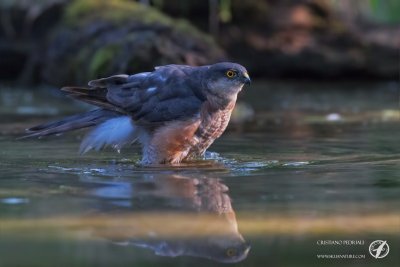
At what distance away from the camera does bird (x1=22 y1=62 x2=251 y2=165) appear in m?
6.36

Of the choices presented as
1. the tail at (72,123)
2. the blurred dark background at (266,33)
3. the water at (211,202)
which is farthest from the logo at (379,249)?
the blurred dark background at (266,33)

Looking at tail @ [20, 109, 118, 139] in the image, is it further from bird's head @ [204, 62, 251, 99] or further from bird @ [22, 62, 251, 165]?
bird's head @ [204, 62, 251, 99]

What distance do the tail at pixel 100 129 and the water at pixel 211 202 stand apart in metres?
0.14

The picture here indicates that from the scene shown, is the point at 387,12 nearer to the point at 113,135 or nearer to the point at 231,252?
the point at 113,135

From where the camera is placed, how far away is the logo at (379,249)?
3.56m

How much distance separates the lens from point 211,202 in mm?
4574

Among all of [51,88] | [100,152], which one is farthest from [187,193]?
[51,88]

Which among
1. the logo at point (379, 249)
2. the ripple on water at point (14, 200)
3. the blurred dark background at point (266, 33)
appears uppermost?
the logo at point (379, 249)

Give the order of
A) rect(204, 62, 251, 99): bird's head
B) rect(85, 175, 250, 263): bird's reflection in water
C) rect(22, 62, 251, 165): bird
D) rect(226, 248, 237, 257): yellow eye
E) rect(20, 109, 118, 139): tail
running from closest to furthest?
rect(226, 248, 237, 257): yellow eye
rect(85, 175, 250, 263): bird's reflection in water
rect(22, 62, 251, 165): bird
rect(204, 62, 251, 99): bird's head
rect(20, 109, 118, 139): tail

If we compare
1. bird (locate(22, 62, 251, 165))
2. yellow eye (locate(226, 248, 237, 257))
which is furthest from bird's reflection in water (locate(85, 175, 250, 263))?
bird (locate(22, 62, 251, 165))

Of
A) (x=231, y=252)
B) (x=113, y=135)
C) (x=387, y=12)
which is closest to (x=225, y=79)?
(x=113, y=135)

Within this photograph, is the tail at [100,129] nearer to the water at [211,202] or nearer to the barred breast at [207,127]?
the water at [211,202]

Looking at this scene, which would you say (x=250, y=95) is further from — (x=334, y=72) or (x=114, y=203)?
(x=114, y=203)

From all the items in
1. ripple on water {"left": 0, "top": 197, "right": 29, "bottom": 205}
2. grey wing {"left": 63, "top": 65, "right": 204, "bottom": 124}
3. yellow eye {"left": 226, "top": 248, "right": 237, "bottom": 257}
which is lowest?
ripple on water {"left": 0, "top": 197, "right": 29, "bottom": 205}
